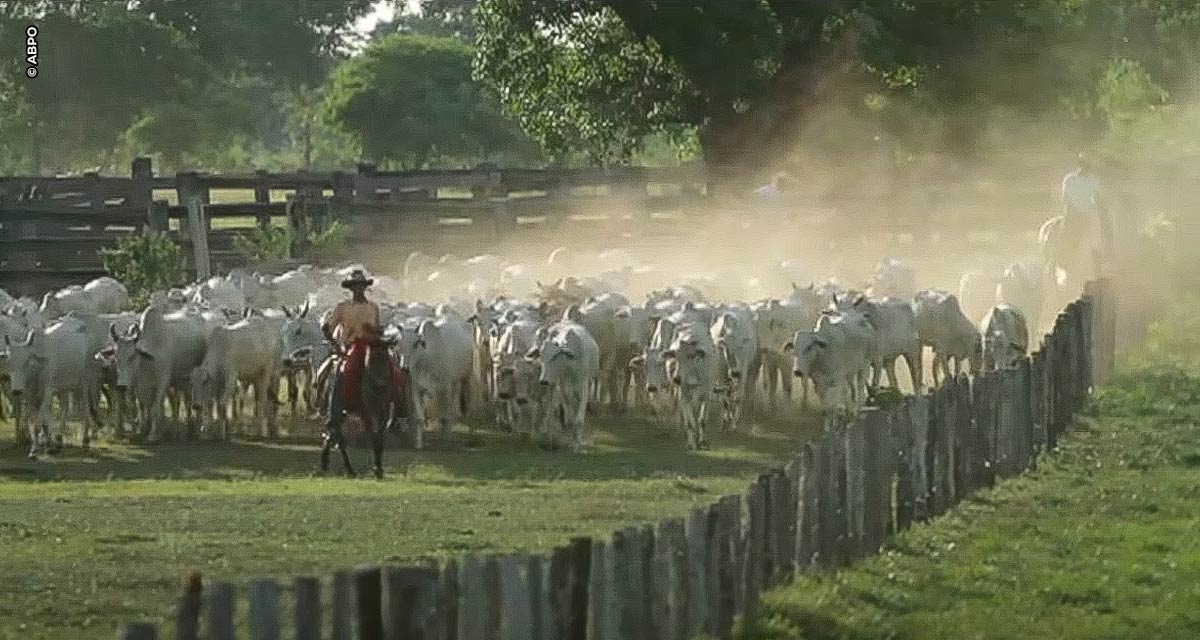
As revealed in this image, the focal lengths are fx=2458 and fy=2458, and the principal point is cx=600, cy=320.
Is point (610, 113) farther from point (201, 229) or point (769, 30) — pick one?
point (201, 229)

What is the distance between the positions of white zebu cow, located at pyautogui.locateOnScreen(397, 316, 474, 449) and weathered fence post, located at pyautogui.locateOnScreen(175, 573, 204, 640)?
1687 centimetres

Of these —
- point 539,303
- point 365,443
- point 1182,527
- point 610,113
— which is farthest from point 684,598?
point 610,113

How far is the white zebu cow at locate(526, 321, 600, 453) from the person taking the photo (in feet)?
81.4

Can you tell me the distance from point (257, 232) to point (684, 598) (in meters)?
27.8

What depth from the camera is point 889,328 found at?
26922 millimetres

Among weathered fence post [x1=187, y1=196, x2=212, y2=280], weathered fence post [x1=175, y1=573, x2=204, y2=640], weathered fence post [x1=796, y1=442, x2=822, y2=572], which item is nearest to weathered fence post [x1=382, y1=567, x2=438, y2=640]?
weathered fence post [x1=175, y1=573, x2=204, y2=640]

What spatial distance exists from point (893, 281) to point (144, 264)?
417 inches

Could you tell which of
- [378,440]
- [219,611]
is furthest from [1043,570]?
[378,440]

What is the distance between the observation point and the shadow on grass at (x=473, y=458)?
21.9m

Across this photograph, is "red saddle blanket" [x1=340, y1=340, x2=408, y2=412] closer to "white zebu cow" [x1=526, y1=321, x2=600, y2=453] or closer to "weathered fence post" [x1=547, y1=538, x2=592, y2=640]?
"white zebu cow" [x1=526, y1=321, x2=600, y2=453]

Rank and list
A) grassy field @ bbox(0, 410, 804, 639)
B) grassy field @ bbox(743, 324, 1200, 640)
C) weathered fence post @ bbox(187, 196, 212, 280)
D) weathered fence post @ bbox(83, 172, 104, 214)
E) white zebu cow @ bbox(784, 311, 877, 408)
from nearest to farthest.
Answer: grassy field @ bbox(743, 324, 1200, 640) < grassy field @ bbox(0, 410, 804, 639) < white zebu cow @ bbox(784, 311, 877, 408) < weathered fence post @ bbox(187, 196, 212, 280) < weathered fence post @ bbox(83, 172, 104, 214)

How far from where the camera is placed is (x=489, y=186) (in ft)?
139

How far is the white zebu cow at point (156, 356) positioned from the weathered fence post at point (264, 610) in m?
17.7

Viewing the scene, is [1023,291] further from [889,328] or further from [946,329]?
[889,328]
